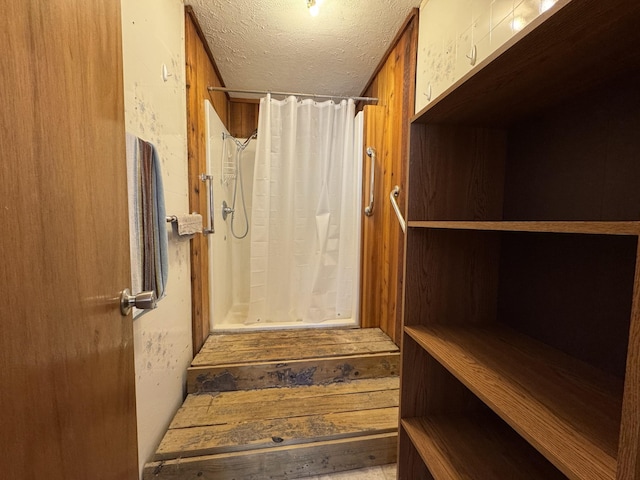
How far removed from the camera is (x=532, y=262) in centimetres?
86

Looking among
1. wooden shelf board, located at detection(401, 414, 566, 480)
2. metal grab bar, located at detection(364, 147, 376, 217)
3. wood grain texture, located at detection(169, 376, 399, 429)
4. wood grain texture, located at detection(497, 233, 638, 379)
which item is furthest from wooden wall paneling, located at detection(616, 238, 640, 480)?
metal grab bar, located at detection(364, 147, 376, 217)

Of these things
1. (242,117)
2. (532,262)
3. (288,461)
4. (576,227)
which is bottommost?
(288,461)

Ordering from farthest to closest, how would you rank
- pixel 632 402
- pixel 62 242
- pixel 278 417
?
pixel 278 417
pixel 62 242
pixel 632 402

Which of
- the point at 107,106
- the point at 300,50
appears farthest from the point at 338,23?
the point at 107,106

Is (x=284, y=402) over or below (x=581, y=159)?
below

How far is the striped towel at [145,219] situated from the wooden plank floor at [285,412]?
0.74 m

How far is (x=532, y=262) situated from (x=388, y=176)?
1.23 metres

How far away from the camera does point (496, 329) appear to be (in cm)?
95

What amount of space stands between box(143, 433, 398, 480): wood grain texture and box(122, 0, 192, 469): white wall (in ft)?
0.48

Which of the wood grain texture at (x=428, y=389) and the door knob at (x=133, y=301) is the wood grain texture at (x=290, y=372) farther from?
the door knob at (x=133, y=301)

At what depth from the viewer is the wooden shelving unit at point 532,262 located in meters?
0.50

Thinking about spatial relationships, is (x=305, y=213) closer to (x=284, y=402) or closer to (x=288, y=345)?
(x=288, y=345)

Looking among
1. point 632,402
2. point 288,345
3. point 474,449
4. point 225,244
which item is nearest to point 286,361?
point 288,345

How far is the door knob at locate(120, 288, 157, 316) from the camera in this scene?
2.22 feet
